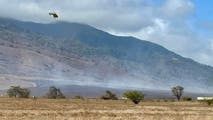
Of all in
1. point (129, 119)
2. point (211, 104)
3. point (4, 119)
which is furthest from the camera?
point (211, 104)

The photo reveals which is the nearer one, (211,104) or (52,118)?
(52,118)

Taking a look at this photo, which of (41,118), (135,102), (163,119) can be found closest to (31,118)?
(41,118)

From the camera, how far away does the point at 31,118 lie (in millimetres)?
55969

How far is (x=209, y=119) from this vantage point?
194 ft

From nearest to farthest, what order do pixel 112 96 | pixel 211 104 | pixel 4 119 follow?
pixel 4 119 < pixel 211 104 < pixel 112 96

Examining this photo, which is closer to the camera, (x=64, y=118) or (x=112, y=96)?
(x=64, y=118)

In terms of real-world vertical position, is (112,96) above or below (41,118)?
above

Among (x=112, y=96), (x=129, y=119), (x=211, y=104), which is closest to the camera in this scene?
(x=129, y=119)

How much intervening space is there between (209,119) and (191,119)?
2.00m

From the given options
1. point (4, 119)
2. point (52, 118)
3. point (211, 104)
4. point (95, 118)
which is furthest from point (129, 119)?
point (211, 104)

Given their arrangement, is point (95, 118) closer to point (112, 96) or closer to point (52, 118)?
point (52, 118)

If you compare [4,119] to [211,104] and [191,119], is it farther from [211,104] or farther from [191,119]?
[211,104]

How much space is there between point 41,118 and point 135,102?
69.9 m

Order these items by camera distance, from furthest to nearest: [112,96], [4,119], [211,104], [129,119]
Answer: [112,96], [211,104], [129,119], [4,119]
